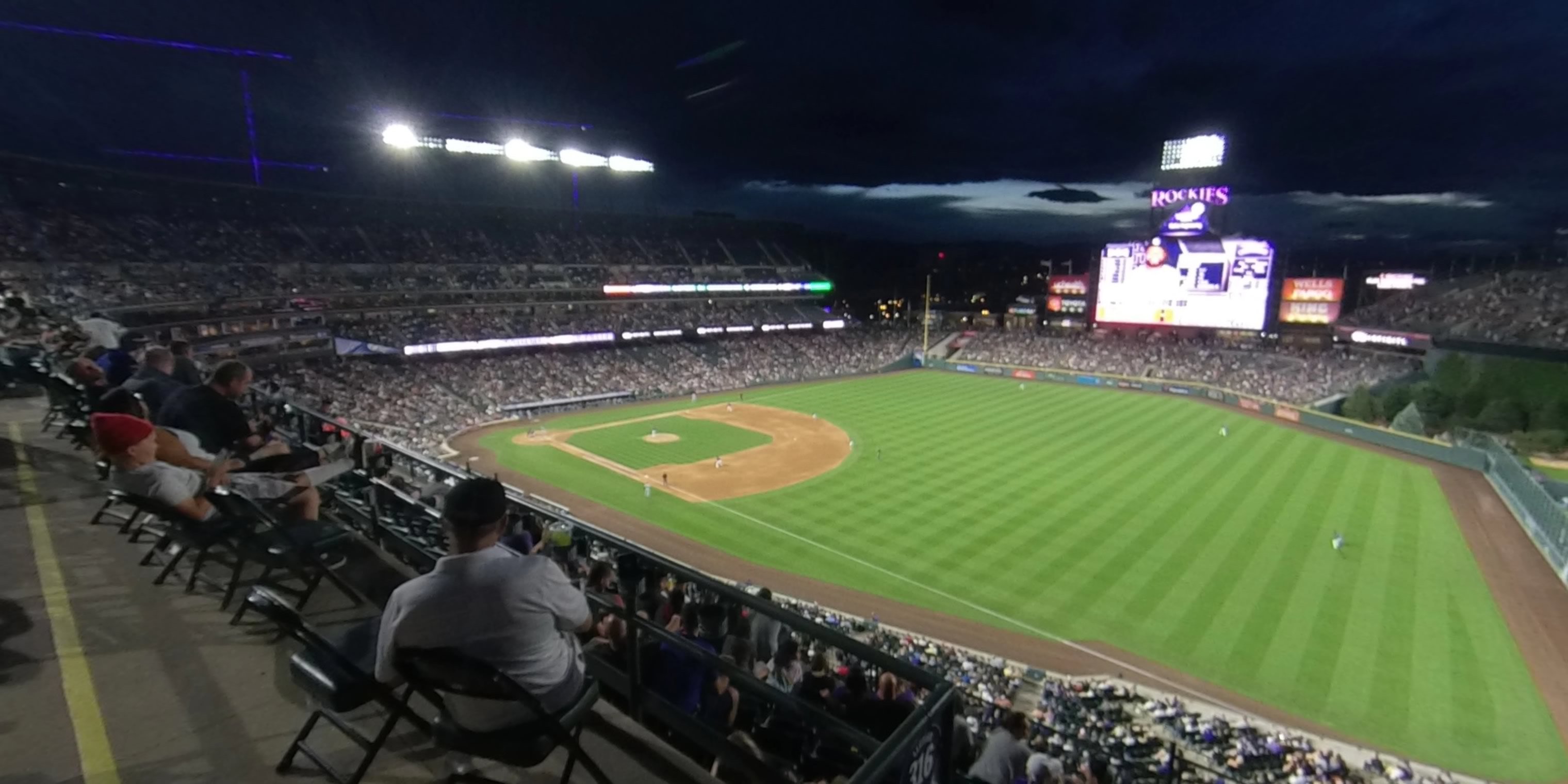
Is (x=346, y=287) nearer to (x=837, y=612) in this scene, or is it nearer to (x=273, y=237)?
(x=273, y=237)

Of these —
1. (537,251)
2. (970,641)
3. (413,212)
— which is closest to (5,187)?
(413,212)

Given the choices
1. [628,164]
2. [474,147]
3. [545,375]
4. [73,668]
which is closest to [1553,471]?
[73,668]

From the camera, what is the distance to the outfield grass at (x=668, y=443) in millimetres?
31609

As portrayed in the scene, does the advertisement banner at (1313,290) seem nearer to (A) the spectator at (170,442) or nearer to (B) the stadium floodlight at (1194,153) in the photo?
(B) the stadium floodlight at (1194,153)

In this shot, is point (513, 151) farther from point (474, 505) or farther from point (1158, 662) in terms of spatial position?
point (474, 505)

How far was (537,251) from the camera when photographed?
190 feet

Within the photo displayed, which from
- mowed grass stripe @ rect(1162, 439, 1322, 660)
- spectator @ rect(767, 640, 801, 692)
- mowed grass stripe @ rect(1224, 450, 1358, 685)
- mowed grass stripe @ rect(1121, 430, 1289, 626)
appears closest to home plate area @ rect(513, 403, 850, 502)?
mowed grass stripe @ rect(1121, 430, 1289, 626)

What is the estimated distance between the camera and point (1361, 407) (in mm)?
38531

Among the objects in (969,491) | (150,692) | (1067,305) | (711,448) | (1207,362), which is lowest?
(711,448)

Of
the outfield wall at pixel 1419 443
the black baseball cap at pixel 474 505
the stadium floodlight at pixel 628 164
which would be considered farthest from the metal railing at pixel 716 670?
the stadium floodlight at pixel 628 164

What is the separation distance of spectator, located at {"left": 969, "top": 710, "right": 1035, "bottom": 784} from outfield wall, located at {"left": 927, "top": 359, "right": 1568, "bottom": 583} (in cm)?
2252

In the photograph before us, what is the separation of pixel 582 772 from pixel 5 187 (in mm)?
48958

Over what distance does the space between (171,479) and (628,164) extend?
59.8 metres

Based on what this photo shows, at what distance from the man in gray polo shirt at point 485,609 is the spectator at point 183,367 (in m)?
7.24
